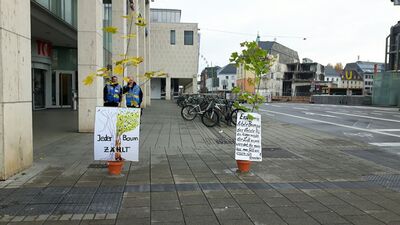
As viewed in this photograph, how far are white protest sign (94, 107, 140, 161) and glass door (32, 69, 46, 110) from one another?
17.3 meters

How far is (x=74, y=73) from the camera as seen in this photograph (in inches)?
976

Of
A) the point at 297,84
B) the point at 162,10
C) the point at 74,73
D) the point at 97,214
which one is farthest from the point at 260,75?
the point at 297,84

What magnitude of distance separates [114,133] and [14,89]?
1756 mm

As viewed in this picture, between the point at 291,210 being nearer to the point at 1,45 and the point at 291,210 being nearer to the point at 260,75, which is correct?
the point at 260,75

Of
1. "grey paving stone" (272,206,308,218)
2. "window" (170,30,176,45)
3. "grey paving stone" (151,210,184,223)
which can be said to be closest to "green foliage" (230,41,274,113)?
"grey paving stone" (272,206,308,218)

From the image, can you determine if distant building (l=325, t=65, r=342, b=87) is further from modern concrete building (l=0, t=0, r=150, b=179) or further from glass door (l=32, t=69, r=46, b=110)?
glass door (l=32, t=69, r=46, b=110)

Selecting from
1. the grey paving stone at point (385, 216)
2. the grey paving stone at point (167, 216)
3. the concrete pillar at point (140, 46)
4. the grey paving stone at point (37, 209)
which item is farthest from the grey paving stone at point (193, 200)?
the concrete pillar at point (140, 46)

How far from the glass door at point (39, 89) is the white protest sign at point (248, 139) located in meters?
18.0

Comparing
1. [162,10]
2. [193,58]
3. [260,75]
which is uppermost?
[162,10]

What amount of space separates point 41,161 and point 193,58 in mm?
44402

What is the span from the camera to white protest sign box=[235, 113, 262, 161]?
6.76 meters

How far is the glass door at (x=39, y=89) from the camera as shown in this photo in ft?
71.9

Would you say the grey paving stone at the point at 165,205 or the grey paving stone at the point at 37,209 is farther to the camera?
the grey paving stone at the point at 165,205

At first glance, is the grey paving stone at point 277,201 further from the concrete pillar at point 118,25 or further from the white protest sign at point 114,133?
the concrete pillar at point 118,25
